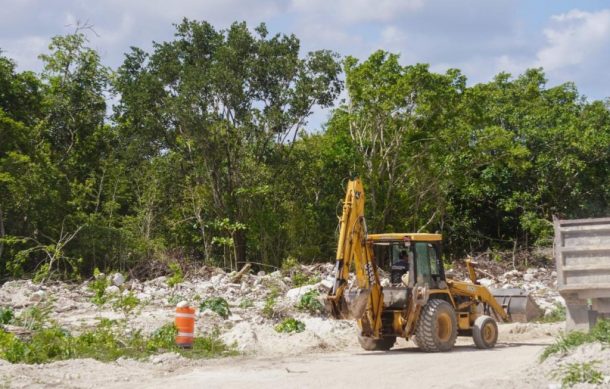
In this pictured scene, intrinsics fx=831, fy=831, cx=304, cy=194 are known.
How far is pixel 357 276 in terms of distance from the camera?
13578 mm

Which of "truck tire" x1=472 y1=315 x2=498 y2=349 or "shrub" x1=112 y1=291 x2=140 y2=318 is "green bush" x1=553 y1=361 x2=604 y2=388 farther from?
"shrub" x1=112 y1=291 x2=140 y2=318

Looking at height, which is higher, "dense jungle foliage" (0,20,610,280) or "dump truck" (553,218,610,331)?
"dense jungle foliage" (0,20,610,280)

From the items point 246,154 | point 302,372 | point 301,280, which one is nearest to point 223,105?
point 246,154

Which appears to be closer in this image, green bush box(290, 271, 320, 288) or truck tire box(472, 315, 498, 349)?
truck tire box(472, 315, 498, 349)

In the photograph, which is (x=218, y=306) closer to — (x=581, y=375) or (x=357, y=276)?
(x=357, y=276)

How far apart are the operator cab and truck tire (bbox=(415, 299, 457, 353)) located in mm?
485

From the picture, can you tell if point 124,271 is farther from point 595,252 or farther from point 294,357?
point 595,252

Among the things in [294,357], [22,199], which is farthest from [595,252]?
[22,199]

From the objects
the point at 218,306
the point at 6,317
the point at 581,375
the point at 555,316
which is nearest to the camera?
the point at 581,375

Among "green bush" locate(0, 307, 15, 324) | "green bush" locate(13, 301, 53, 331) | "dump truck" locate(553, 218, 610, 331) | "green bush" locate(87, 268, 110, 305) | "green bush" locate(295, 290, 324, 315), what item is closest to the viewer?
"dump truck" locate(553, 218, 610, 331)

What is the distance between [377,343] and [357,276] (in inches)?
82.6

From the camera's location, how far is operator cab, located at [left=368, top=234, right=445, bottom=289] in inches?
566

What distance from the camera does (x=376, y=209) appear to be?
29531 millimetres

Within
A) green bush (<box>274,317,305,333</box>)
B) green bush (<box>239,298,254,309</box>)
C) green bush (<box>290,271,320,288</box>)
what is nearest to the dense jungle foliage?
green bush (<box>290,271,320,288</box>)
